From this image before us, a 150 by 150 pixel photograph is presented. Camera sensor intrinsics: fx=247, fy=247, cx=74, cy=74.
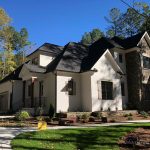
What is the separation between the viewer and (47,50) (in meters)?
28.2

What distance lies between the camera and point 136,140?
440 inches

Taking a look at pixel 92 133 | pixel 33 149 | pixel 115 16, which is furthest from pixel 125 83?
pixel 115 16

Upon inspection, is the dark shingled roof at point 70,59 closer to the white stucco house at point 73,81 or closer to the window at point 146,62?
the white stucco house at point 73,81

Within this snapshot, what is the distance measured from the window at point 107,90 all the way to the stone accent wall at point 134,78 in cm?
388

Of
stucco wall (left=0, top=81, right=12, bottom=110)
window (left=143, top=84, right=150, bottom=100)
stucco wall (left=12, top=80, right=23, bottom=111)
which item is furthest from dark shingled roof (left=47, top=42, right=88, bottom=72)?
window (left=143, top=84, right=150, bottom=100)

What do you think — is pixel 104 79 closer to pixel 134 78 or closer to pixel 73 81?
pixel 73 81

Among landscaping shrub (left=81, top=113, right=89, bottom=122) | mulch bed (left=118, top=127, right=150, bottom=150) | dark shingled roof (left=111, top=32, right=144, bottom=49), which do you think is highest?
dark shingled roof (left=111, top=32, right=144, bottom=49)

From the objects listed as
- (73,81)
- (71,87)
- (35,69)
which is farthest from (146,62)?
(35,69)

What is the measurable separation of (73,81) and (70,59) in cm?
282

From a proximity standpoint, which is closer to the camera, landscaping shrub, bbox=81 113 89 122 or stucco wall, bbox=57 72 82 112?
landscaping shrub, bbox=81 113 89 122

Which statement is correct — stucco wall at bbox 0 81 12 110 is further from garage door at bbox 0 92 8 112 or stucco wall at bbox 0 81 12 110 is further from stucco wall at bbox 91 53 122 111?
stucco wall at bbox 91 53 122 111

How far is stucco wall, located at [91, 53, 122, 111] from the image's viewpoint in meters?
23.1

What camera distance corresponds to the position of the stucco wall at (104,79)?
75.9 feet

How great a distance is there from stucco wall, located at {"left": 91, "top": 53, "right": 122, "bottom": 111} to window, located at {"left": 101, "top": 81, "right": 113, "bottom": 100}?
1.19ft
